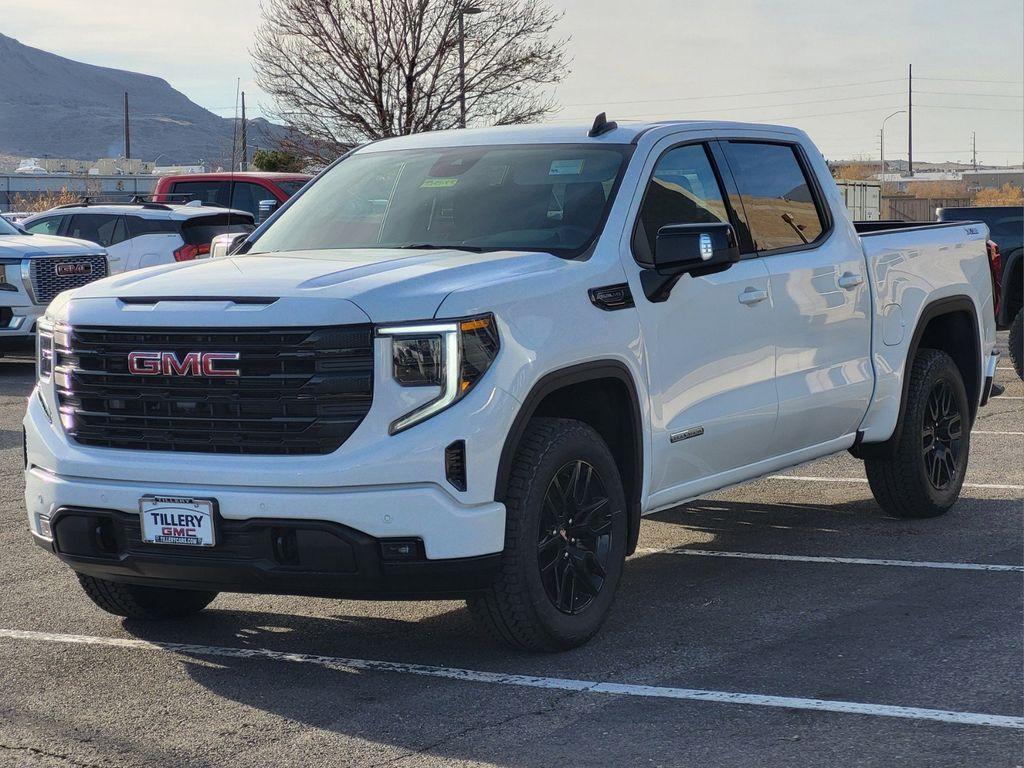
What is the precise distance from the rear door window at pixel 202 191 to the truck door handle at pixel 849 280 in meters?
16.6

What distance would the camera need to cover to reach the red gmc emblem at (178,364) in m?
4.99

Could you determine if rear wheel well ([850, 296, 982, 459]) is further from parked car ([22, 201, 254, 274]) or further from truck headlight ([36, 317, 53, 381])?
parked car ([22, 201, 254, 274])

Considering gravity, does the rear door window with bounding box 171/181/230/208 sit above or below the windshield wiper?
above

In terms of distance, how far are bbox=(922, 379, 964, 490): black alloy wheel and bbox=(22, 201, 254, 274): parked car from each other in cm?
1168

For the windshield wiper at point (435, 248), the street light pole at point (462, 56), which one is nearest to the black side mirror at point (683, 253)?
the windshield wiper at point (435, 248)

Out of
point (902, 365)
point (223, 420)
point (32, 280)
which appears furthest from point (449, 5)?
point (223, 420)

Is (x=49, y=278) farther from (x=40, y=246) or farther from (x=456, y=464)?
(x=456, y=464)

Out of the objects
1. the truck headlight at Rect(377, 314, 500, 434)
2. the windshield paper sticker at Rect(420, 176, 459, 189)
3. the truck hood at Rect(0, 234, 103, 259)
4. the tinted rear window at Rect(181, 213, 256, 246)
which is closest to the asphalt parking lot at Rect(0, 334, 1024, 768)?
the truck headlight at Rect(377, 314, 500, 434)

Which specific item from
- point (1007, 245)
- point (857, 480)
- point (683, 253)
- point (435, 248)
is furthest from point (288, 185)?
point (683, 253)

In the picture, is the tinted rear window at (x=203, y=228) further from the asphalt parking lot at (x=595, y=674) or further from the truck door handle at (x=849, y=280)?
the truck door handle at (x=849, y=280)

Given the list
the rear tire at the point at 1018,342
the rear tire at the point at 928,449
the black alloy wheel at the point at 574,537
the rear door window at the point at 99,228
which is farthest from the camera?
the rear door window at the point at 99,228

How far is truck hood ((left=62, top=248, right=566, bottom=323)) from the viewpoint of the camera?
4.96 meters

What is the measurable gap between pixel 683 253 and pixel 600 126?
2.99 ft

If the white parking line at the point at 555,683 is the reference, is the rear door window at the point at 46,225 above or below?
above
